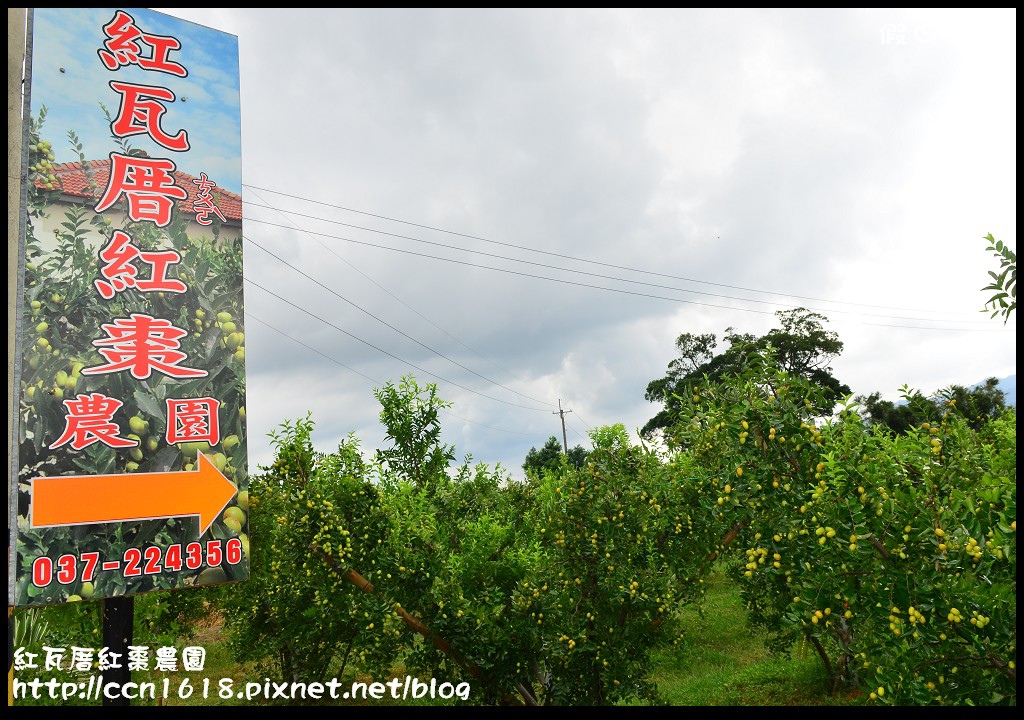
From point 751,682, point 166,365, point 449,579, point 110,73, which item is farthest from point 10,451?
point 751,682

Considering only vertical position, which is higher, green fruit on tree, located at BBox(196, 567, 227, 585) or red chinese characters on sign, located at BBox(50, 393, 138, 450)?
red chinese characters on sign, located at BBox(50, 393, 138, 450)

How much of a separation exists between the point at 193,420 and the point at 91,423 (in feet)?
1.94

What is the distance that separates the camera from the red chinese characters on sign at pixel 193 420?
4.38 m

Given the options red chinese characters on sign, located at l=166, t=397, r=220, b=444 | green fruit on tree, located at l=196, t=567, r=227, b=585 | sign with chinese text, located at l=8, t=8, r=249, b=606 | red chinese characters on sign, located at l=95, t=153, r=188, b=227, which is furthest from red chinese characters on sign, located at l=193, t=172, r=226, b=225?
green fruit on tree, located at l=196, t=567, r=227, b=585

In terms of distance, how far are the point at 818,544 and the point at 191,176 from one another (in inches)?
189

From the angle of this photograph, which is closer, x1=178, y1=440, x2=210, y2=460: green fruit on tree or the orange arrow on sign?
the orange arrow on sign

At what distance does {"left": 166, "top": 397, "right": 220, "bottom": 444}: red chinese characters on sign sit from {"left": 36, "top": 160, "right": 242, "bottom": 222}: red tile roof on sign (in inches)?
55.0

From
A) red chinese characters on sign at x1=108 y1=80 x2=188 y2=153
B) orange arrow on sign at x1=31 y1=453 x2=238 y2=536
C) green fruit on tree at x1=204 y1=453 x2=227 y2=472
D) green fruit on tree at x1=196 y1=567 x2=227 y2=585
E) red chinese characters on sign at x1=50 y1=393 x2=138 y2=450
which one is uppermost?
red chinese characters on sign at x1=108 y1=80 x2=188 y2=153

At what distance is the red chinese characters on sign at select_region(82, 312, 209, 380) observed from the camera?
4262mm

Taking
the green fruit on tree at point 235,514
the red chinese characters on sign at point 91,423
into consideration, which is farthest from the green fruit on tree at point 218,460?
the red chinese characters on sign at point 91,423

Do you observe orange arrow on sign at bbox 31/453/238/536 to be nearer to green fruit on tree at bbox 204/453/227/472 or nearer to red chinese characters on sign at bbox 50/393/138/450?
green fruit on tree at bbox 204/453/227/472

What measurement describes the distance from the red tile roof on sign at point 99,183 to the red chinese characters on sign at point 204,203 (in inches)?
0.9

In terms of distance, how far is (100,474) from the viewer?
163 inches

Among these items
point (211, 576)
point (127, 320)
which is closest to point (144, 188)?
point (127, 320)
